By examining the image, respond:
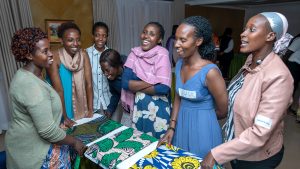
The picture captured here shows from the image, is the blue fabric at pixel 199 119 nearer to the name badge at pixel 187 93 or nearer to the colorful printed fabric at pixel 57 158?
the name badge at pixel 187 93

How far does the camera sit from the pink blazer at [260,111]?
0.84 meters

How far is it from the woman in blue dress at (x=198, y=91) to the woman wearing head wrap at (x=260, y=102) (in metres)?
0.15

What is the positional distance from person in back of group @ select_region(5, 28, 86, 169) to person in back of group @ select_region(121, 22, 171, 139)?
0.58m

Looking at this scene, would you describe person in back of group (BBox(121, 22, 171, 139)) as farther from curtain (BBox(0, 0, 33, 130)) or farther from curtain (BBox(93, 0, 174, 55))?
curtain (BBox(93, 0, 174, 55))

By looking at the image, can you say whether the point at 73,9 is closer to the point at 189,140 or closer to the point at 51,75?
the point at 51,75

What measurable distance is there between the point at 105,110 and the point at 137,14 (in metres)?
3.83

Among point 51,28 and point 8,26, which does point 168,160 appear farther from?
point 51,28

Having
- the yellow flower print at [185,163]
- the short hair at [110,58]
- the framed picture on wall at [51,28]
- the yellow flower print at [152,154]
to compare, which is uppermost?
the framed picture on wall at [51,28]

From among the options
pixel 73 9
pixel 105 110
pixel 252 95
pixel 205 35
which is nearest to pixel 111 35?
pixel 73 9

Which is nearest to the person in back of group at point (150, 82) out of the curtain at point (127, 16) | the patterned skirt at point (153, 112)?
the patterned skirt at point (153, 112)

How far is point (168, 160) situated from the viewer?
1006 millimetres

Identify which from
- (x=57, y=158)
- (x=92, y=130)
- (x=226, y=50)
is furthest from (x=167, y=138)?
(x=226, y=50)

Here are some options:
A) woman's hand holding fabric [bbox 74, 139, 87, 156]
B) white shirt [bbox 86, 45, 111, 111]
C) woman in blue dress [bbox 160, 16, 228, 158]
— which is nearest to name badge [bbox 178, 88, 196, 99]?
woman in blue dress [bbox 160, 16, 228, 158]

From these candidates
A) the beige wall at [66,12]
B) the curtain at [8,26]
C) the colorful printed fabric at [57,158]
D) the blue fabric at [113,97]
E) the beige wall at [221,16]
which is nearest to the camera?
the colorful printed fabric at [57,158]
